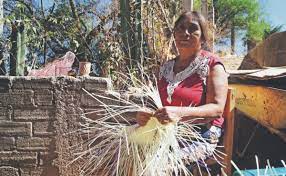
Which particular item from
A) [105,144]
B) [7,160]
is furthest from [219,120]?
[7,160]

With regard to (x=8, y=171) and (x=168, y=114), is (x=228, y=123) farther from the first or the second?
(x=8, y=171)

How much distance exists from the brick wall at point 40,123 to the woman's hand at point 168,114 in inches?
49.0

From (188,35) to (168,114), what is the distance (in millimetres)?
614

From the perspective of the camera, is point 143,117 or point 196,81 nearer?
point 143,117

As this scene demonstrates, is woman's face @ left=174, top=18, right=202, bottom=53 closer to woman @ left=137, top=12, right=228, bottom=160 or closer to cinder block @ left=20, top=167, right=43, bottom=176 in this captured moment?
woman @ left=137, top=12, right=228, bottom=160

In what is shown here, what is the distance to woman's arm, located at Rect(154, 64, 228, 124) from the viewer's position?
6.99 feet

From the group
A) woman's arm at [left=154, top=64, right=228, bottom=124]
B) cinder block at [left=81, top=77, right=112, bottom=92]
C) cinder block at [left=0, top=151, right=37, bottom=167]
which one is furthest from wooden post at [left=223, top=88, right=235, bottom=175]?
cinder block at [left=0, top=151, right=37, bottom=167]

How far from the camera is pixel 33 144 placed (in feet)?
11.0

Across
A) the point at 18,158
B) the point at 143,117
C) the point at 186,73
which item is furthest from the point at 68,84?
the point at 143,117

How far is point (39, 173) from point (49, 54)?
5.48 m

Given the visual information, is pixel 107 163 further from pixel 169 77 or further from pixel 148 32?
pixel 148 32

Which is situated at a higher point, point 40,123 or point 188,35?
point 188,35

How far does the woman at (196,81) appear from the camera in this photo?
2.40 metres

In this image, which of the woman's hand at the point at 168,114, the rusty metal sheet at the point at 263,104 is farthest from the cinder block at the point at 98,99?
the rusty metal sheet at the point at 263,104
